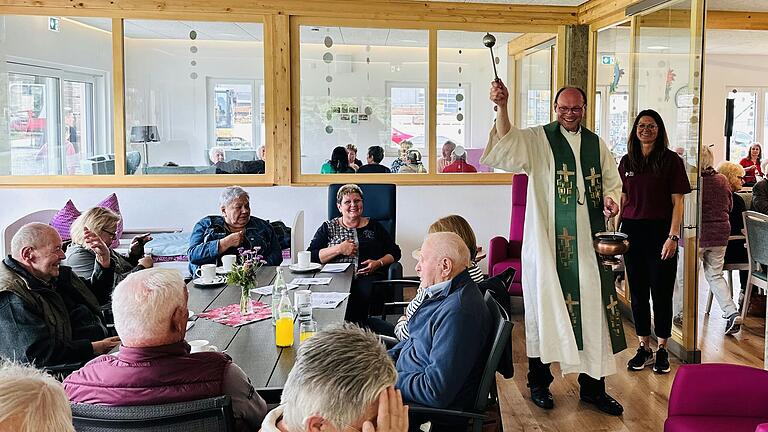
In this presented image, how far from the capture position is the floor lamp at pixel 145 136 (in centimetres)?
664

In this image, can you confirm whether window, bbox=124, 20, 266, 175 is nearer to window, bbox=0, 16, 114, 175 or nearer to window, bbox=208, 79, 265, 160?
window, bbox=208, 79, 265, 160

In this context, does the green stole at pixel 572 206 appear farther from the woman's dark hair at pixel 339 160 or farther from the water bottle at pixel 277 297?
the woman's dark hair at pixel 339 160

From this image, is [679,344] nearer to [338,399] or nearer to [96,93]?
[338,399]

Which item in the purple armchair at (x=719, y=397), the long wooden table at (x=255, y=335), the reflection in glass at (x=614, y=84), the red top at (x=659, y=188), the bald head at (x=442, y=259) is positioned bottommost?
the purple armchair at (x=719, y=397)

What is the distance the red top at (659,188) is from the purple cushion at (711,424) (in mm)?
2058

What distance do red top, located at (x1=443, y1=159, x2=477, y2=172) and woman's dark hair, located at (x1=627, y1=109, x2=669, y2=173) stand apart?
253 cm

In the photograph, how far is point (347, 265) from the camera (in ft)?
15.0

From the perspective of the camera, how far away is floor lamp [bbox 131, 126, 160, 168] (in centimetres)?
664

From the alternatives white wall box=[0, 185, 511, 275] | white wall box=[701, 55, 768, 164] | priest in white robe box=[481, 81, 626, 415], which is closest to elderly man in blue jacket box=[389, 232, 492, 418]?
priest in white robe box=[481, 81, 626, 415]

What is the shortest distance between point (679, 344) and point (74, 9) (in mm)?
5579

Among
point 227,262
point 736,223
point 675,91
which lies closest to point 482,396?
point 227,262

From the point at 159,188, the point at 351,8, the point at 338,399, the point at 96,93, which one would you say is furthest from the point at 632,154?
the point at 96,93

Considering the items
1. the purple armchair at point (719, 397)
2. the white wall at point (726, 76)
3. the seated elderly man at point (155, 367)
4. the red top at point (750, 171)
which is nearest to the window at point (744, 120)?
the white wall at point (726, 76)

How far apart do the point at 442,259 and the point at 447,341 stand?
1.35ft
